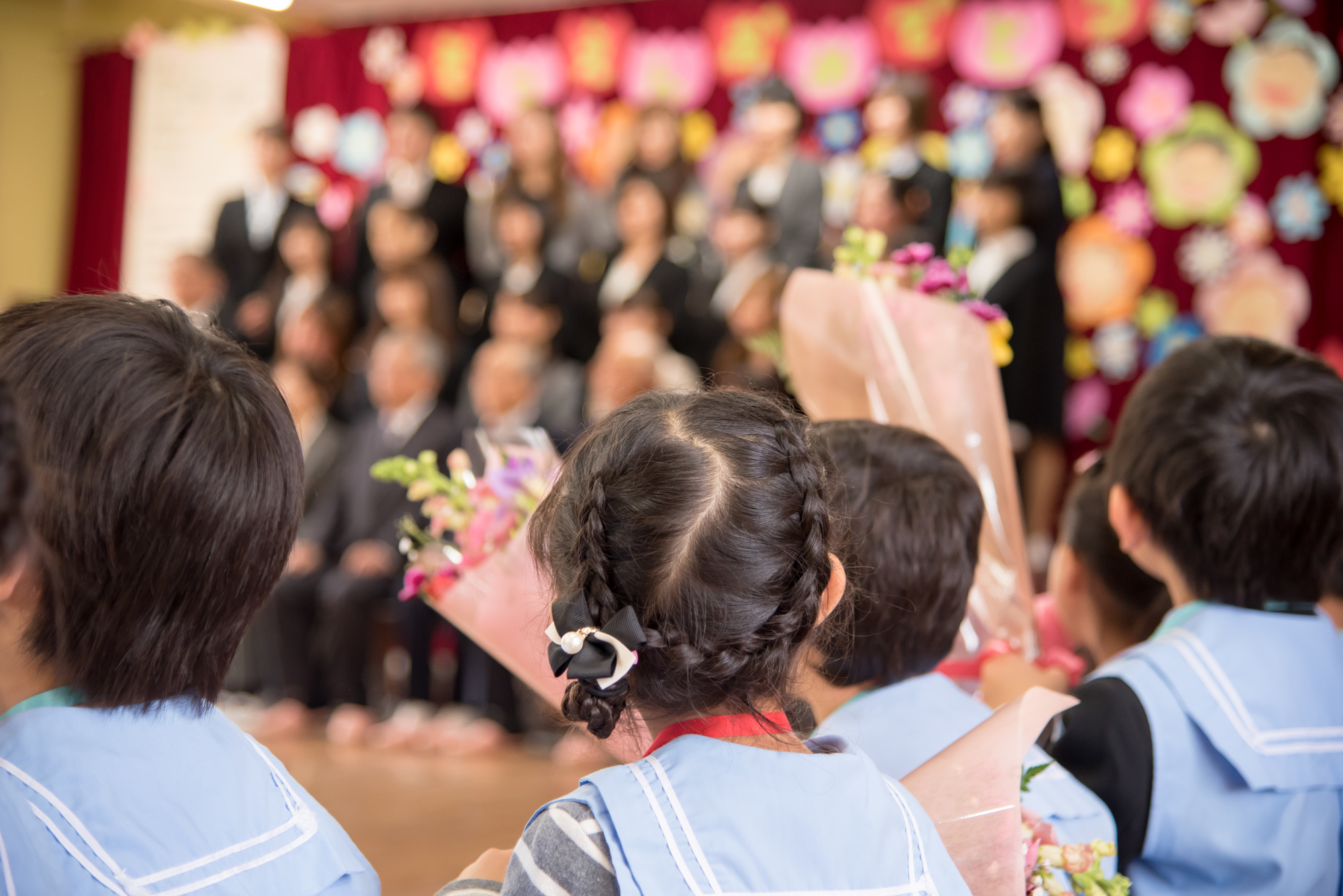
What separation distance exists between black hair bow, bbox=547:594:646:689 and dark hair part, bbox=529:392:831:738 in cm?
1

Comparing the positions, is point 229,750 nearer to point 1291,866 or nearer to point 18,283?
point 1291,866

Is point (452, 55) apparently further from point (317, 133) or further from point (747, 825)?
point (747, 825)

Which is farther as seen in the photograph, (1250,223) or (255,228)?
(255,228)

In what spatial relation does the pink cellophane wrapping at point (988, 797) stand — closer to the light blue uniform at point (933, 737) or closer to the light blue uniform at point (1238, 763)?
the light blue uniform at point (933, 737)

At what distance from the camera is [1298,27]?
13.2 ft

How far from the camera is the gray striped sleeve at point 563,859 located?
71 cm

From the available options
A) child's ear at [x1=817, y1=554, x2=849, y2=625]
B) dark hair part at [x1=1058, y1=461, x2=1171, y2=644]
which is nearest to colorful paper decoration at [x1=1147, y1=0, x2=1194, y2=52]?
dark hair part at [x1=1058, y1=461, x2=1171, y2=644]

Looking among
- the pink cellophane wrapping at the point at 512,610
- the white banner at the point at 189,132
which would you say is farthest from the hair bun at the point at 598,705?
the white banner at the point at 189,132

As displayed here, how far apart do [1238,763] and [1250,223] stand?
3.51m

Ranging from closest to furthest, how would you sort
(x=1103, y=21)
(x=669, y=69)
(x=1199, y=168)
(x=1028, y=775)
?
(x=1028, y=775) → (x=1199, y=168) → (x=1103, y=21) → (x=669, y=69)

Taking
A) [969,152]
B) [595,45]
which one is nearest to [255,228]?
[595,45]

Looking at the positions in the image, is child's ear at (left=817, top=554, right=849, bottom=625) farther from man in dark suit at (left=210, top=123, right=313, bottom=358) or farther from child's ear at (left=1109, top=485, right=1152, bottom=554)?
man in dark suit at (left=210, top=123, right=313, bottom=358)

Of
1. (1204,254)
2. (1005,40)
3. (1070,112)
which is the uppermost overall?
(1005,40)

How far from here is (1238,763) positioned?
108 centimetres
